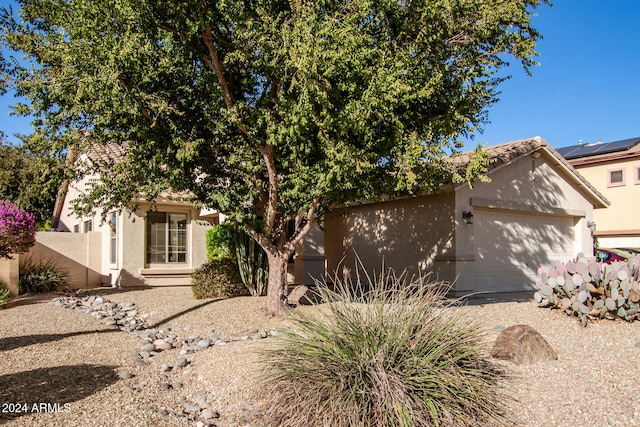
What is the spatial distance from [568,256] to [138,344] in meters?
13.9

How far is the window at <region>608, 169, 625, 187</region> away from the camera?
23609mm

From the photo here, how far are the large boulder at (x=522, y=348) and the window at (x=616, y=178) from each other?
2036 centimetres

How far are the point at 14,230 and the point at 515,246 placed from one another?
13.6m

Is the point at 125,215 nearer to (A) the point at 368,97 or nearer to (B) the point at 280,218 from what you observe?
(B) the point at 280,218

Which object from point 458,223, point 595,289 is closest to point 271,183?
point 595,289

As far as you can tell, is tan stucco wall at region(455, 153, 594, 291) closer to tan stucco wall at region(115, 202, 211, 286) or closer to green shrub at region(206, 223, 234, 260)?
green shrub at region(206, 223, 234, 260)

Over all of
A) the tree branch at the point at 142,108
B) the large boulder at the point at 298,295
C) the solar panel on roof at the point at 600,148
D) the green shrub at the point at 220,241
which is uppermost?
the solar panel on roof at the point at 600,148

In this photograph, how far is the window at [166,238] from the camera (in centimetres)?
1581

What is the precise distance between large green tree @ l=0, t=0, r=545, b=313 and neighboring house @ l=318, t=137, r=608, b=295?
4.30 m

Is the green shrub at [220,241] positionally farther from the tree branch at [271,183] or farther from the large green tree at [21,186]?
the large green tree at [21,186]

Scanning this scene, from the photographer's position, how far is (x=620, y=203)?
23.6m

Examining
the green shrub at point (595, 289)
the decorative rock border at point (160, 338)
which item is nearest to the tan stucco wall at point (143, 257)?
the decorative rock border at point (160, 338)

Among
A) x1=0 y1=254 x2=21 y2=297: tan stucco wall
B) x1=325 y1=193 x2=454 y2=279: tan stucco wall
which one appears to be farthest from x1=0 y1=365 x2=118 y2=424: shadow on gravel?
x1=0 y1=254 x2=21 y2=297: tan stucco wall

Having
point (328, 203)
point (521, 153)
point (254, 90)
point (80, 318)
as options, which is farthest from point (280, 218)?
point (521, 153)
